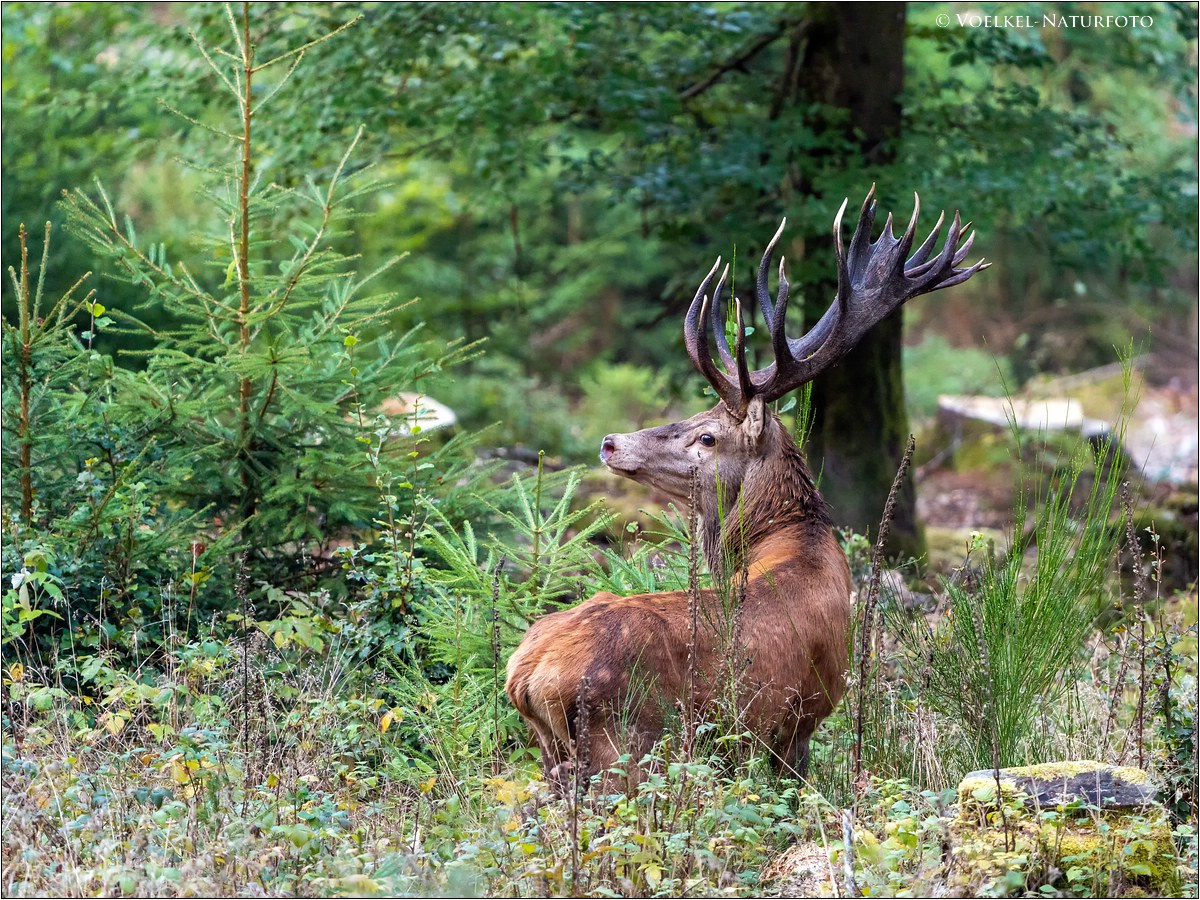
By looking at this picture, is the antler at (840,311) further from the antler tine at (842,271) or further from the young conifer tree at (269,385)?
the young conifer tree at (269,385)

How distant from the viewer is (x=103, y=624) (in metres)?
5.45

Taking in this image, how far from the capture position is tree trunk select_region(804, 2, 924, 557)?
30.3 ft

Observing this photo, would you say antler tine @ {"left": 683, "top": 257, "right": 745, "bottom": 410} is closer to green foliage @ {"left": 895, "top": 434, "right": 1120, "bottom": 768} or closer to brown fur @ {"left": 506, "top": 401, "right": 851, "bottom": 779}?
brown fur @ {"left": 506, "top": 401, "right": 851, "bottom": 779}

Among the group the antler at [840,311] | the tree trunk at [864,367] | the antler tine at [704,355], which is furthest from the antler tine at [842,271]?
the tree trunk at [864,367]

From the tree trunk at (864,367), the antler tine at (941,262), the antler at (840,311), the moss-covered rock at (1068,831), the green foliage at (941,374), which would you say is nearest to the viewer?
the moss-covered rock at (1068,831)

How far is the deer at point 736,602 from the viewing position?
4289 mm

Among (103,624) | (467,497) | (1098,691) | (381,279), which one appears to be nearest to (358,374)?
(467,497)

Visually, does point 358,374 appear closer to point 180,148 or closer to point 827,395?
point 827,395

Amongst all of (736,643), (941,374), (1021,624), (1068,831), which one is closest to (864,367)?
(1021,624)

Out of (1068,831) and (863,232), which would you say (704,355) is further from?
(1068,831)

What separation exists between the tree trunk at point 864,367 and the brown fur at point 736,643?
394cm

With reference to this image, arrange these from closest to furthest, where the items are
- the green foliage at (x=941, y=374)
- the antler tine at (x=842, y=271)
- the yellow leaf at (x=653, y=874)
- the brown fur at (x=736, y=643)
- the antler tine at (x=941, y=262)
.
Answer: the yellow leaf at (x=653, y=874) → the brown fur at (x=736, y=643) → the antler tine at (x=842, y=271) → the antler tine at (x=941, y=262) → the green foliage at (x=941, y=374)

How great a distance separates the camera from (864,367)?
9453 millimetres

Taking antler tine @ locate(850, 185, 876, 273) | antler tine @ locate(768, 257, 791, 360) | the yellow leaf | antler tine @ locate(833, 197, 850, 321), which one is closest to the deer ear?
antler tine @ locate(768, 257, 791, 360)
